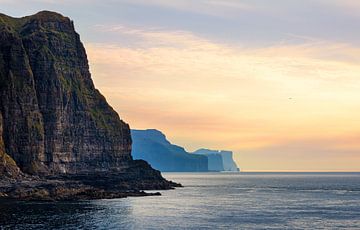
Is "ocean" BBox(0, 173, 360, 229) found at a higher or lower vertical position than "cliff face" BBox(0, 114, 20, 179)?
lower

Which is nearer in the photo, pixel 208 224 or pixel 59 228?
pixel 59 228

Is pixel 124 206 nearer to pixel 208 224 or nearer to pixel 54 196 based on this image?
pixel 54 196

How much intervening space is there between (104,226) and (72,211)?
2585cm

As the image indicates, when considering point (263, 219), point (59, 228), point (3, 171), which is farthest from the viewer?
point (3, 171)

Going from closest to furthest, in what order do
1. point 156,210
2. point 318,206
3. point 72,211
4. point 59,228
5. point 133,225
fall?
point 59,228, point 133,225, point 72,211, point 156,210, point 318,206

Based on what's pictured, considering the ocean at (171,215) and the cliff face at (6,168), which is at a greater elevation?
the cliff face at (6,168)

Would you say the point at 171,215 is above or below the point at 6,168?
below

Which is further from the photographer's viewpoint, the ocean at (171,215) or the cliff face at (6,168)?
the cliff face at (6,168)

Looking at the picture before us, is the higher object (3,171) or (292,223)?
(3,171)

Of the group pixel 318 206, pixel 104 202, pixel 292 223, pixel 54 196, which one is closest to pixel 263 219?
pixel 292 223

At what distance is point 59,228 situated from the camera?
106 metres

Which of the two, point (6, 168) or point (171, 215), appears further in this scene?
point (6, 168)

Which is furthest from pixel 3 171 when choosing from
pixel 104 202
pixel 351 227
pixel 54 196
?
pixel 351 227

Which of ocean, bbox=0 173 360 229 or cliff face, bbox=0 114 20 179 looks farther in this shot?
cliff face, bbox=0 114 20 179
